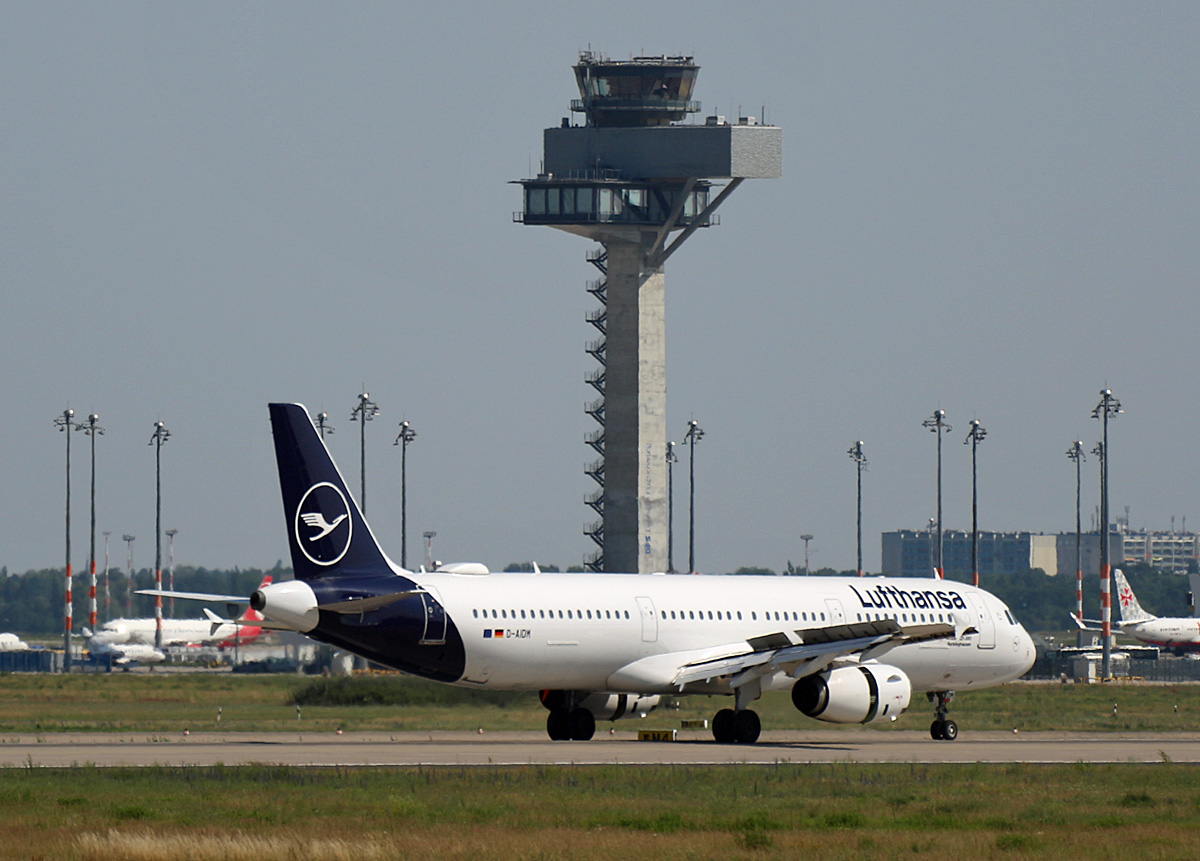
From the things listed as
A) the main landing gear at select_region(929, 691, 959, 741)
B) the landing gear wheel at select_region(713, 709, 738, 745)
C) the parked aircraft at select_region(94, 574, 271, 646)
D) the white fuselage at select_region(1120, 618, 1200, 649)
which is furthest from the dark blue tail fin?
the parked aircraft at select_region(94, 574, 271, 646)

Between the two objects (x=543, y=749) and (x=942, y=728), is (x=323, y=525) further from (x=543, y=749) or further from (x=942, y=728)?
(x=942, y=728)

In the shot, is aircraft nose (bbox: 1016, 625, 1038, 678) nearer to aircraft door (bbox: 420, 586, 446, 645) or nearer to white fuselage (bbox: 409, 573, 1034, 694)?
white fuselage (bbox: 409, 573, 1034, 694)

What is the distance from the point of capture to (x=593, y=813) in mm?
26922

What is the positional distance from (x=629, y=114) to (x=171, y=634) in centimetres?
5597

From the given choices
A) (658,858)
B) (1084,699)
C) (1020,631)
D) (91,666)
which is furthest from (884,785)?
(91,666)

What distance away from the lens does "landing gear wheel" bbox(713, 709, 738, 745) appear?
43406 mm

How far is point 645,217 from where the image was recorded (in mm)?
112000

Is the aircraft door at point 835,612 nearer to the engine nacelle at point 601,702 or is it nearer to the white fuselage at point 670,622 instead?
the white fuselage at point 670,622

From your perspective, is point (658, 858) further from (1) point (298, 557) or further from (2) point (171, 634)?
(2) point (171, 634)

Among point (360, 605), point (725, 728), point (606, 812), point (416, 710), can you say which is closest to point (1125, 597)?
point (416, 710)

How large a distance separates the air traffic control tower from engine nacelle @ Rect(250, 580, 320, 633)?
7183cm

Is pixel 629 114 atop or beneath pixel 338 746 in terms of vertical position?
atop

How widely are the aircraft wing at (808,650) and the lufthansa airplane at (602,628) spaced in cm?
4

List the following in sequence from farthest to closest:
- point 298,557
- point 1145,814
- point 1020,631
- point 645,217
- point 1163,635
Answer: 1. point 1163,635
2. point 645,217
3. point 1020,631
4. point 298,557
5. point 1145,814
